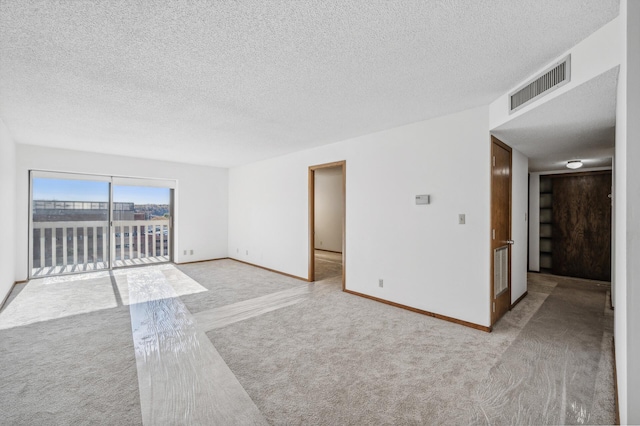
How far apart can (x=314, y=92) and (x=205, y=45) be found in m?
1.09

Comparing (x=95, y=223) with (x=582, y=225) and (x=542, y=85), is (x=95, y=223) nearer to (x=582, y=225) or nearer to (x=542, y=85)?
(x=542, y=85)

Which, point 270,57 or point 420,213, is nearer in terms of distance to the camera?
point 270,57

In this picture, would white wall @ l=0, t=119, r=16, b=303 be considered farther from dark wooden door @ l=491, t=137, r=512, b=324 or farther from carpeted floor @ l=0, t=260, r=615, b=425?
dark wooden door @ l=491, t=137, r=512, b=324

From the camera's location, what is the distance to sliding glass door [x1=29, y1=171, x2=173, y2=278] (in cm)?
532

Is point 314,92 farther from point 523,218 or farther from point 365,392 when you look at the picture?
point 523,218

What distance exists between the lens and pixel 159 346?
2.68 m

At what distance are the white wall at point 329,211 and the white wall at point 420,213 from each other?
3.60m

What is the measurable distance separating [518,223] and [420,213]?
5.64 feet

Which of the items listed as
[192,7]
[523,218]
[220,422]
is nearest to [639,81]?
[192,7]

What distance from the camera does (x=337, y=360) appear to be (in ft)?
7.99

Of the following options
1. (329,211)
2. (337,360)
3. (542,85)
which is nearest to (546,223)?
(542,85)


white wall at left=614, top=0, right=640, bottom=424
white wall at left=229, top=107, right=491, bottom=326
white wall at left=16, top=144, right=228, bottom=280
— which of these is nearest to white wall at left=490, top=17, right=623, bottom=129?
white wall at left=614, top=0, right=640, bottom=424

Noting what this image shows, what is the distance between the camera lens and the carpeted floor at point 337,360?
6.01ft

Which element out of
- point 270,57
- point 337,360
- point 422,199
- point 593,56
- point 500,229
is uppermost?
point 270,57
